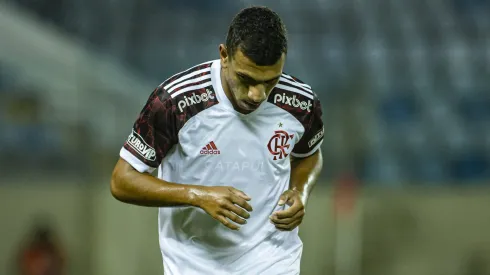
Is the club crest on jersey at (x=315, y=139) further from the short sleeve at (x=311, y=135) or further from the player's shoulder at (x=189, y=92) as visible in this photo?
the player's shoulder at (x=189, y=92)

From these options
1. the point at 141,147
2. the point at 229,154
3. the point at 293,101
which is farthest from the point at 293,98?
the point at 141,147

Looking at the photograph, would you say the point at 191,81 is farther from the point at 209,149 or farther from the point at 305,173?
the point at 305,173

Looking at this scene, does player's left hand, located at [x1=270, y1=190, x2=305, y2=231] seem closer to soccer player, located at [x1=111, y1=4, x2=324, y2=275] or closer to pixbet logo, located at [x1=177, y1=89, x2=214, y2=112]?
soccer player, located at [x1=111, y1=4, x2=324, y2=275]

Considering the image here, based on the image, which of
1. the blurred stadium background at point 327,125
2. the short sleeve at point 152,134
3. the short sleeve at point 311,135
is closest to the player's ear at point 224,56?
the short sleeve at point 152,134

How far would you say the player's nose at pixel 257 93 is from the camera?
2705mm

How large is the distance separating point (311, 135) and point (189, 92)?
58 centimetres

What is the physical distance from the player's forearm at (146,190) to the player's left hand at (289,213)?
31cm

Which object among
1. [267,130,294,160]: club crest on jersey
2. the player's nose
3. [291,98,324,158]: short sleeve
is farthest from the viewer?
[291,98,324,158]: short sleeve

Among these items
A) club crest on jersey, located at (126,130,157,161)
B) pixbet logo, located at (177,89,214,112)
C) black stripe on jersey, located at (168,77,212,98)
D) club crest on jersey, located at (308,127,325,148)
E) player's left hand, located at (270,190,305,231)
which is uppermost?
black stripe on jersey, located at (168,77,212,98)

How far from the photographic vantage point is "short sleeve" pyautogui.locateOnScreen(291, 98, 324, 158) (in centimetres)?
313

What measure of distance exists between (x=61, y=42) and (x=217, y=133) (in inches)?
165

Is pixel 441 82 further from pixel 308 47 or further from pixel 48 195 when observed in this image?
pixel 48 195

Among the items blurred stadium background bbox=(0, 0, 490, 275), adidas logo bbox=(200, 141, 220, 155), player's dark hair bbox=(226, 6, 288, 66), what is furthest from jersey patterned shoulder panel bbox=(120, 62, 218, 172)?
blurred stadium background bbox=(0, 0, 490, 275)

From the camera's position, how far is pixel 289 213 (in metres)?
2.80
